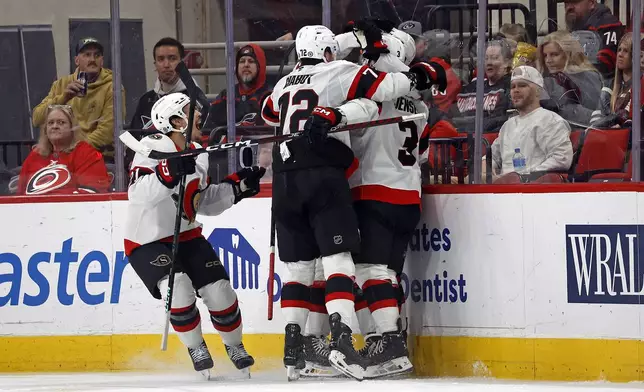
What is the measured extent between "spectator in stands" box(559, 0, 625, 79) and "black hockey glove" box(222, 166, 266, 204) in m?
1.49

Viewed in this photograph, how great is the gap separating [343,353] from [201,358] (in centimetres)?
80

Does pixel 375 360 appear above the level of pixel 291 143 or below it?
below

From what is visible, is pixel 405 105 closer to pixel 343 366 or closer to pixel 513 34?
pixel 513 34

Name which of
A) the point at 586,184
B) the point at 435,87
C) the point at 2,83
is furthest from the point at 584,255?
the point at 2,83

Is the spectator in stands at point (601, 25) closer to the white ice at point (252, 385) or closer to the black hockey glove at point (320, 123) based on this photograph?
the black hockey glove at point (320, 123)

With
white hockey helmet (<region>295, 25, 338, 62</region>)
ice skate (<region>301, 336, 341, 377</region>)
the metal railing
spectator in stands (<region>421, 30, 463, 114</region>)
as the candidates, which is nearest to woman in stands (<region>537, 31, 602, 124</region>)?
spectator in stands (<region>421, 30, 463, 114</region>)

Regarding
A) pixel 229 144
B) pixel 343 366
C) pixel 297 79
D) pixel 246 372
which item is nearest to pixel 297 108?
pixel 297 79

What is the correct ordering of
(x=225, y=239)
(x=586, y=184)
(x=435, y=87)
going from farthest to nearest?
(x=225, y=239)
(x=435, y=87)
(x=586, y=184)

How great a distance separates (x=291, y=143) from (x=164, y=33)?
1.09 meters

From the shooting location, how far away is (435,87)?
5984 millimetres

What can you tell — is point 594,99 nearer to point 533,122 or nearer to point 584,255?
point 533,122

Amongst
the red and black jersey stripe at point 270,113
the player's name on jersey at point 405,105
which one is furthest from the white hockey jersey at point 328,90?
the player's name on jersey at point 405,105

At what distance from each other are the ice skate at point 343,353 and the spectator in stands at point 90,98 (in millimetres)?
1664

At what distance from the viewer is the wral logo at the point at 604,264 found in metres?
5.47
